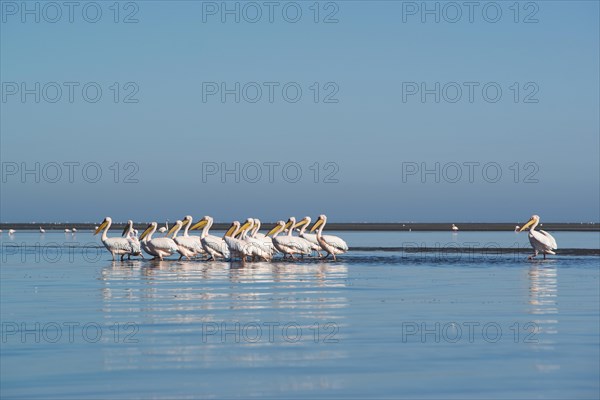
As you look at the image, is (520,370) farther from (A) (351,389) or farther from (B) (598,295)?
(B) (598,295)

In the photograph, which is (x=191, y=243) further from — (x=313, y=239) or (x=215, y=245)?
(x=313, y=239)

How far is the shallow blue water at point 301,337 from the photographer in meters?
8.09

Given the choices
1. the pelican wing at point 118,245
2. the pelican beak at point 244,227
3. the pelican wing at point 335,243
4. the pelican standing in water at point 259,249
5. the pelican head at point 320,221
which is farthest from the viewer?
the pelican head at point 320,221

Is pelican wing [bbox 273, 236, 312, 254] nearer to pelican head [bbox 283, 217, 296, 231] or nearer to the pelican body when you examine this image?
the pelican body

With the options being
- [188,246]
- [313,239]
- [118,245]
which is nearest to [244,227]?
[313,239]

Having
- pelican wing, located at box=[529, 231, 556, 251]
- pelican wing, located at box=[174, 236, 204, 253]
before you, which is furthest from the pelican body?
pelican wing, located at box=[529, 231, 556, 251]

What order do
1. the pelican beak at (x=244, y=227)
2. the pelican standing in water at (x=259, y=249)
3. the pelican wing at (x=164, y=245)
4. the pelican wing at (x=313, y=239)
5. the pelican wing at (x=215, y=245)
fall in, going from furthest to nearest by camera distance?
the pelican beak at (x=244, y=227) < the pelican wing at (x=313, y=239) < the pelican wing at (x=215, y=245) < the pelican wing at (x=164, y=245) < the pelican standing in water at (x=259, y=249)

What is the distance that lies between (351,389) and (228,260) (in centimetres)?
2274

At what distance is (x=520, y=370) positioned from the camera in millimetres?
8742

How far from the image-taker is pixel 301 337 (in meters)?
10.8

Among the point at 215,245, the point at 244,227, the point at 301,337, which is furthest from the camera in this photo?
the point at 244,227

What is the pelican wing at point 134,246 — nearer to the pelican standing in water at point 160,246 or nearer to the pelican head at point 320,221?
the pelican standing in water at point 160,246

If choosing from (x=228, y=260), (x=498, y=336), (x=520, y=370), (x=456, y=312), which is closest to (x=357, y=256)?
(x=228, y=260)

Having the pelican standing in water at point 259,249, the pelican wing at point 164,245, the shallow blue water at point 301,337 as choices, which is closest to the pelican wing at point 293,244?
the pelican standing in water at point 259,249
